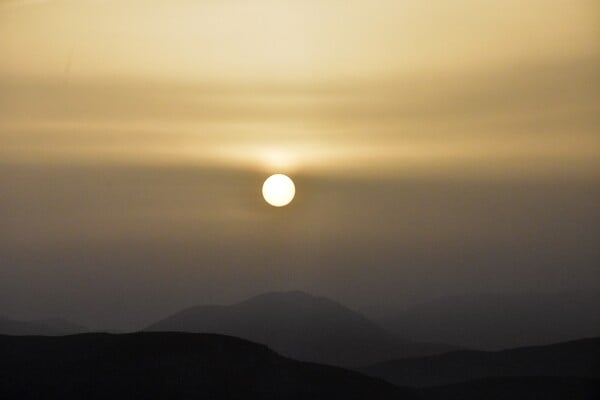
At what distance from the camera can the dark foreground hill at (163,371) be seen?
1.97 m

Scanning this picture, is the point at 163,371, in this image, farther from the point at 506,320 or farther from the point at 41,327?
the point at 506,320

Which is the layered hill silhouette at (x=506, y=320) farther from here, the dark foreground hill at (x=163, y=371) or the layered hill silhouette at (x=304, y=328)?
the dark foreground hill at (x=163, y=371)

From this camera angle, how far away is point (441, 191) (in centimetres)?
202

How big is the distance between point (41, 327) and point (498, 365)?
1222 millimetres

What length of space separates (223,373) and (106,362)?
318 millimetres

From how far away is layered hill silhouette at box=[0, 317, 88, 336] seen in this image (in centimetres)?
204

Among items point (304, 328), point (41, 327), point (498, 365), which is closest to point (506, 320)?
point (498, 365)

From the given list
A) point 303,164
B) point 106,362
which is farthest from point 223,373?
point 303,164

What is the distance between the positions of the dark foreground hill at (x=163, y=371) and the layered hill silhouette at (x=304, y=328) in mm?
27

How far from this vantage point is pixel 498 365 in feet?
6.45

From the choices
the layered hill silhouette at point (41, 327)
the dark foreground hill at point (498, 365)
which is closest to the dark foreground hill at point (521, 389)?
the dark foreground hill at point (498, 365)

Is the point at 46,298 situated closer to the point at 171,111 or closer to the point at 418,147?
the point at 171,111

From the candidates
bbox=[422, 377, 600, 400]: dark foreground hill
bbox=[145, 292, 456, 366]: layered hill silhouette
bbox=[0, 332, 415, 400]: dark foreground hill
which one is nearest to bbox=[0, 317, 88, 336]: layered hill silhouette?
bbox=[0, 332, 415, 400]: dark foreground hill

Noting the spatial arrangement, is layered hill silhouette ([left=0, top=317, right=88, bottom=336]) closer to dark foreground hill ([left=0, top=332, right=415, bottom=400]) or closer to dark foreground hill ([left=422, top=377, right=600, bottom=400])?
dark foreground hill ([left=0, top=332, right=415, bottom=400])
